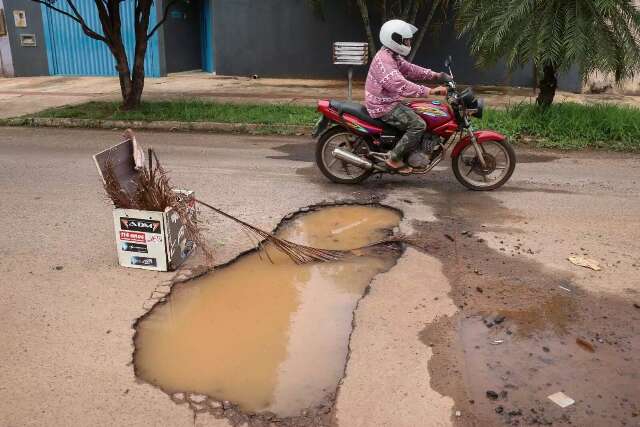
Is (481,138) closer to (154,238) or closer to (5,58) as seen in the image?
(154,238)

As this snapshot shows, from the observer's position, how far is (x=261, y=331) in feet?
11.9

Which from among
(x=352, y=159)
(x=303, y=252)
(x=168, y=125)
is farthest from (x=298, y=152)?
(x=303, y=252)

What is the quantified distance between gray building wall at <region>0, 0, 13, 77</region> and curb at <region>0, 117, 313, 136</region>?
8.38 meters

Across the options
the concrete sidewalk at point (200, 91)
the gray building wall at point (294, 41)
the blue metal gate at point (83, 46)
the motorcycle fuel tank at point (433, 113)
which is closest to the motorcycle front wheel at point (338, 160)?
the motorcycle fuel tank at point (433, 113)

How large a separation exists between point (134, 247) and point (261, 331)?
1.33m

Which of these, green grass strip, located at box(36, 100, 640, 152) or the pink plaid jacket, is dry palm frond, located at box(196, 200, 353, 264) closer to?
the pink plaid jacket

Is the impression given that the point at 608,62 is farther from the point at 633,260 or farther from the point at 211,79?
the point at 211,79

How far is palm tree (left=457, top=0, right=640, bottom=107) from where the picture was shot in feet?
28.5

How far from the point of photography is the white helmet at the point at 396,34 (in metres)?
5.80

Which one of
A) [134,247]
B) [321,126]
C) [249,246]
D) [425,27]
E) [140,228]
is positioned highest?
[425,27]

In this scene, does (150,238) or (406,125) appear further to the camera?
(406,125)

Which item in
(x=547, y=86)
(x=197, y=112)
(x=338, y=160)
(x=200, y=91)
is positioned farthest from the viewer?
(x=200, y=91)

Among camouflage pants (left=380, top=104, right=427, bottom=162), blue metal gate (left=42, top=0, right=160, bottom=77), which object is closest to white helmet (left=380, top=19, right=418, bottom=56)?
camouflage pants (left=380, top=104, right=427, bottom=162)

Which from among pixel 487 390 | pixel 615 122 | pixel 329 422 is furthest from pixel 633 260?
pixel 615 122
